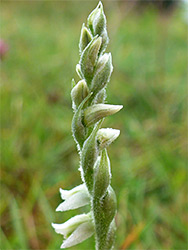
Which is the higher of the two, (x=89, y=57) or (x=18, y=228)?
(x=89, y=57)

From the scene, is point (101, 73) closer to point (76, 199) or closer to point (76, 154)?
point (76, 199)

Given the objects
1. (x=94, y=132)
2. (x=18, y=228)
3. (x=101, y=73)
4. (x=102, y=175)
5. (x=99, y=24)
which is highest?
(x=99, y=24)

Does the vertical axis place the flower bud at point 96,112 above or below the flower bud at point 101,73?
below

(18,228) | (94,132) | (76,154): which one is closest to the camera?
(94,132)

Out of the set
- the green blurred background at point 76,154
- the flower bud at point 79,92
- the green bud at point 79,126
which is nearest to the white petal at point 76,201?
the green bud at point 79,126

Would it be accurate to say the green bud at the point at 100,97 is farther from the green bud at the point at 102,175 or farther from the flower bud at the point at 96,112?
the green bud at the point at 102,175

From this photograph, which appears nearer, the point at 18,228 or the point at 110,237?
the point at 110,237

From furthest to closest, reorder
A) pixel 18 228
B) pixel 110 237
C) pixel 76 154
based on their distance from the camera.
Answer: pixel 76 154, pixel 18 228, pixel 110 237

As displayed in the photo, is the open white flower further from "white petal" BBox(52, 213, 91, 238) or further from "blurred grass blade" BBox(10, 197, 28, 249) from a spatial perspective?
"blurred grass blade" BBox(10, 197, 28, 249)

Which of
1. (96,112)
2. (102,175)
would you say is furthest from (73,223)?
(96,112)
